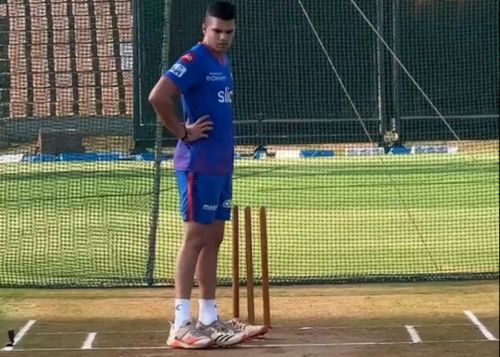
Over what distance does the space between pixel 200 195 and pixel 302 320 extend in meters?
1.51

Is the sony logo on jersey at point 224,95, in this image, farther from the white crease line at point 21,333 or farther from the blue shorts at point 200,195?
the white crease line at point 21,333

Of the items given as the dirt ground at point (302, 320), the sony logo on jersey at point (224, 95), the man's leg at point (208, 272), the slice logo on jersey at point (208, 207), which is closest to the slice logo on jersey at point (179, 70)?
the sony logo on jersey at point (224, 95)

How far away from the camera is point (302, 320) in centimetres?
777

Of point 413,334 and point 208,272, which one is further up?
point 208,272

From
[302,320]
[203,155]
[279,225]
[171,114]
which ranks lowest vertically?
[279,225]

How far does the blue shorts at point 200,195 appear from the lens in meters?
6.71

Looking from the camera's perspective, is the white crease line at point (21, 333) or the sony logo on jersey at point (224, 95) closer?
the sony logo on jersey at point (224, 95)

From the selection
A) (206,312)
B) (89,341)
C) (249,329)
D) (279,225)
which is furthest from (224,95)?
(279,225)

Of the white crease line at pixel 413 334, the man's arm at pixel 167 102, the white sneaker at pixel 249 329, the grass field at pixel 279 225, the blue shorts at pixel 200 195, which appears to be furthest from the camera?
the grass field at pixel 279 225

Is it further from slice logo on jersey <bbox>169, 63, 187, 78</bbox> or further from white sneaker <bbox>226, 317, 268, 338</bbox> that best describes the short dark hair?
white sneaker <bbox>226, 317, 268, 338</bbox>

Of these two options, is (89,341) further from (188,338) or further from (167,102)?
(167,102)

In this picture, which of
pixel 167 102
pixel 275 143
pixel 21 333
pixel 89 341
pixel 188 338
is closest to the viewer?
pixel 167 102

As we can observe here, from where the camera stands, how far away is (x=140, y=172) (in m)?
13.4

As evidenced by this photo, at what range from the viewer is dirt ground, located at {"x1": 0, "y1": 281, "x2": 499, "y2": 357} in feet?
22.1
